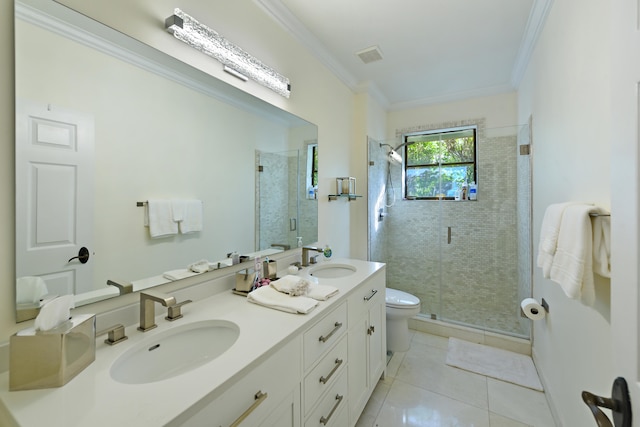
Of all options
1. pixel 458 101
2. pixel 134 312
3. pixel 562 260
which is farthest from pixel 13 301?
pixel 458 101

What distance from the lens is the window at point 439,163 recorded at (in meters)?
3.04

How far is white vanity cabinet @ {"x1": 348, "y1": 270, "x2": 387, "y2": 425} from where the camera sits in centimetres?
150

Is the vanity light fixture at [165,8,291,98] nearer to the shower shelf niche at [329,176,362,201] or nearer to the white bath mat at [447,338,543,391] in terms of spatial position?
the shower shelf niche at [329,176,362,201]

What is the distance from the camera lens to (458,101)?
306 cm

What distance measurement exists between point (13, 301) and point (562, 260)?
181cm

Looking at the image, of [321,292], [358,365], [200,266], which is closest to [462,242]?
→ [358,365]

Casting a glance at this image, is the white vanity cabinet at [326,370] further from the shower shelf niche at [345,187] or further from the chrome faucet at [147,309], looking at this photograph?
the shower shelf niche at [345,187]

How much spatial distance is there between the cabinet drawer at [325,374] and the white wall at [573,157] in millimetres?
1006

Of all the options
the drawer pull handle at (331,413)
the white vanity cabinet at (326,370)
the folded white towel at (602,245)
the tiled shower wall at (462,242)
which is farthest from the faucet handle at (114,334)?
the tiled shower wall at (462,242)

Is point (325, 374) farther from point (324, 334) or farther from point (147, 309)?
point (147, 309)

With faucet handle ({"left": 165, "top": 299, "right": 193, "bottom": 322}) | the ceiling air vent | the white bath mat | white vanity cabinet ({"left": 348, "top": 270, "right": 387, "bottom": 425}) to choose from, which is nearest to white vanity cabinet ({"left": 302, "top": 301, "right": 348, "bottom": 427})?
white vanity cabinet ({"left": 348, "top": 270, "right": 387, "bottom": 425})

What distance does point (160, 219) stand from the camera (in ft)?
3.84

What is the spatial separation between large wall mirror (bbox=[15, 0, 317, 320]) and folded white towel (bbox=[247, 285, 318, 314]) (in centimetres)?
30

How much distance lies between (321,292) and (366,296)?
47cm
